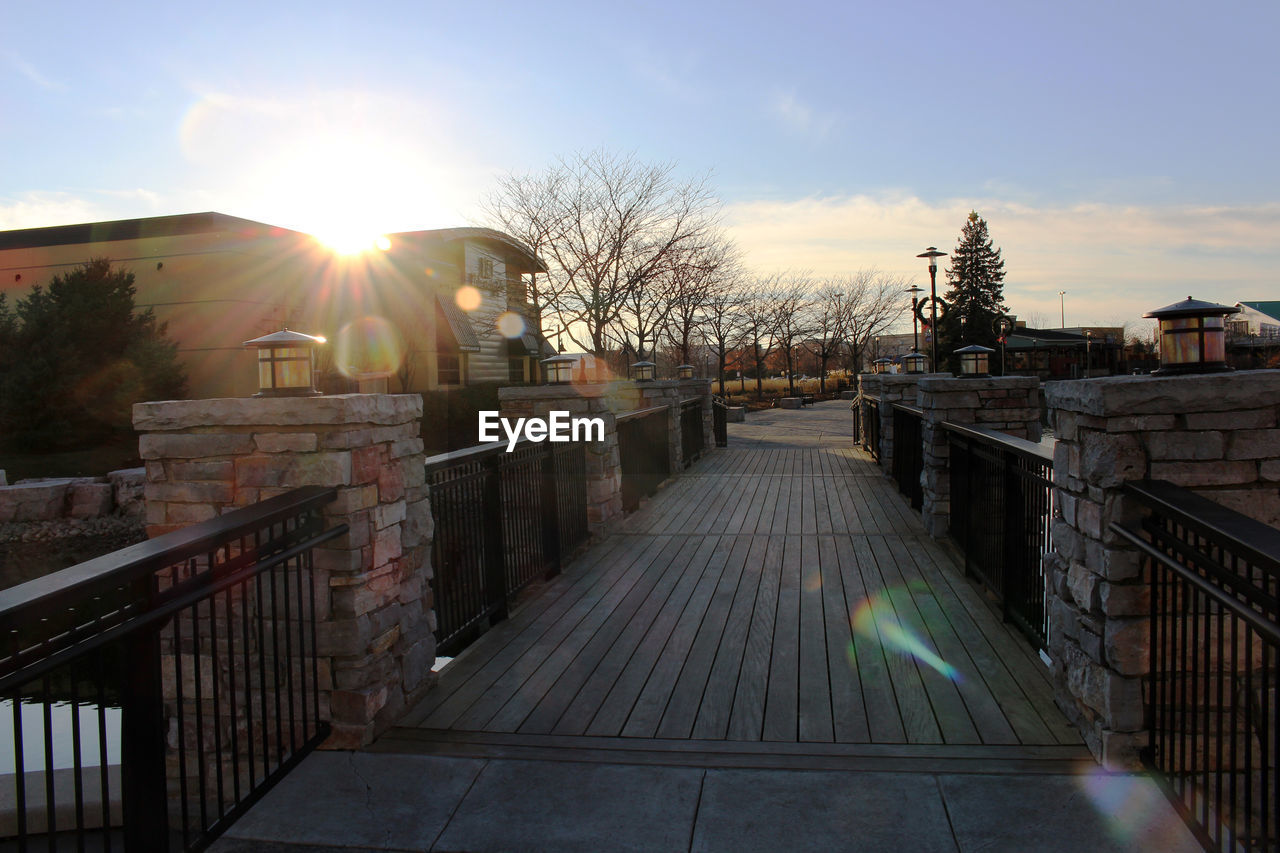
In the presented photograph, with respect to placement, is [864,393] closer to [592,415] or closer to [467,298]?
[592,415]

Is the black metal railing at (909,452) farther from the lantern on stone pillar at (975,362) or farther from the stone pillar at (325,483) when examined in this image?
the stone pillar at (325,483)

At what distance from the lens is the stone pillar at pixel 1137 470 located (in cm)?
255

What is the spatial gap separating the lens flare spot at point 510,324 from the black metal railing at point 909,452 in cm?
1623

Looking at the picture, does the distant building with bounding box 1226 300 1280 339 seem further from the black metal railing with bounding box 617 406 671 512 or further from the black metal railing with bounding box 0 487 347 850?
the black metal railing with bounding box 0 487 347 850

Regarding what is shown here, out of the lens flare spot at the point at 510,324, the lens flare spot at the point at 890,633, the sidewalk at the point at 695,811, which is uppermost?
the lens flare spot at the point at 510,324

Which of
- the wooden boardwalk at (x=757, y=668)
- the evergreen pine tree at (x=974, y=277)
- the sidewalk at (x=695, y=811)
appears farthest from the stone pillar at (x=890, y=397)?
the evergreen pine tree at (x=974, y=277)

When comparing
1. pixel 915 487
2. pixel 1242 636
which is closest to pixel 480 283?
pixel 915 487

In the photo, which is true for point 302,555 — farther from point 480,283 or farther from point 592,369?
point 480,283

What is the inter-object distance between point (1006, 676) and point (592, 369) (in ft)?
44.3

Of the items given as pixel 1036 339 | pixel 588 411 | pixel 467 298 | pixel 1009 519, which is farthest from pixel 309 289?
pixel 1036 339

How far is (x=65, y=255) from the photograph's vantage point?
17.8m

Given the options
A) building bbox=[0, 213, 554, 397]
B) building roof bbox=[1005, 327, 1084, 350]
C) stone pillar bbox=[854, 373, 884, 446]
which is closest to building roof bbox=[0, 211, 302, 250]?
building bbox=[0, 213, 554, 397]

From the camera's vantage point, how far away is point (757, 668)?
148 inches

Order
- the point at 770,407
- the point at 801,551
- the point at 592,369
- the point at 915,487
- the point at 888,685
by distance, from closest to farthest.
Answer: the point at 888,685 → the point at 801,551 → the point at 915,487 → the point at 592,369 → the point at 770,407
